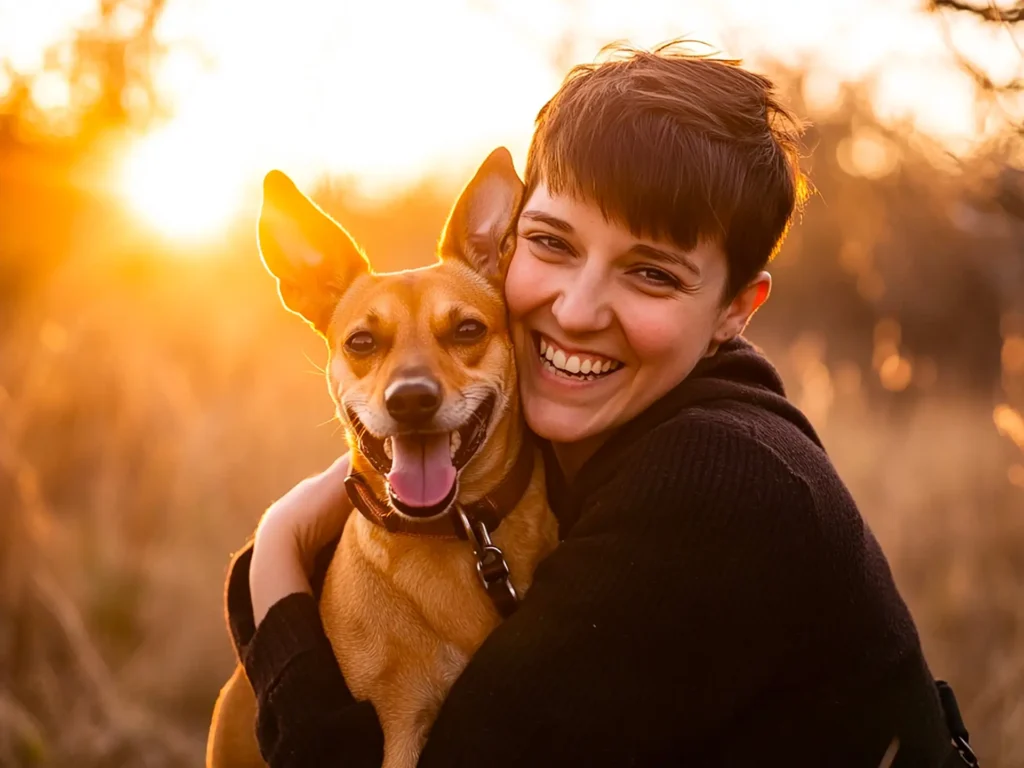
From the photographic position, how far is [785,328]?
10.9 metres

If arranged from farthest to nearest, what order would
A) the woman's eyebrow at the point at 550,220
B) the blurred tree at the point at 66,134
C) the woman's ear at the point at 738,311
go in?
the blurred tree at the point at 66,134, the woman's ear at the point at 738,311, the woman's eyebrow at the point at 550,220

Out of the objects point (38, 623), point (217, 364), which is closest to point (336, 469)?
point (38, 623)

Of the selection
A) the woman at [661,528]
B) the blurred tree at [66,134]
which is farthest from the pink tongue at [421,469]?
the blurred tree at [66,134]

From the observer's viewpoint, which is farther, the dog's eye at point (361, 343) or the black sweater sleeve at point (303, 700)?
the dog's eye at point (361, 343)

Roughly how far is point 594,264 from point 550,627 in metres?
0.98

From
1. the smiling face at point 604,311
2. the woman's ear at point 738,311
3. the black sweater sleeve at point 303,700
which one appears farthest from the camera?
the woman's ear at point 738,311

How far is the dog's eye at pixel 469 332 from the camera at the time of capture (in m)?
3.10

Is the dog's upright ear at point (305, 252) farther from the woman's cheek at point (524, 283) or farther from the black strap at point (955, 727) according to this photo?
the black strap at point (955, 727)

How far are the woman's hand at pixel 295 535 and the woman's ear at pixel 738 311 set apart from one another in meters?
1.29

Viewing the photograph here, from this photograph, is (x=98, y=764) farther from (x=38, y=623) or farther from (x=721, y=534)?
(x=721, y=534)

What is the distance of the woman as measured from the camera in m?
2.26

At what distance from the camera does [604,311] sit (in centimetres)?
268

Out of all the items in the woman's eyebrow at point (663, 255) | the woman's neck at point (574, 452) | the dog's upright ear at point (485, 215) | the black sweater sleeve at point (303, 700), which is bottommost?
the black sweater sleeve at point (303, 700)

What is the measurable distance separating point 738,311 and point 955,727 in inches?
51.7
